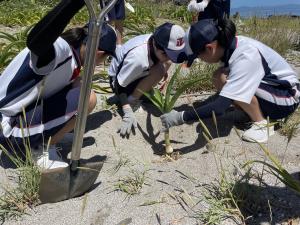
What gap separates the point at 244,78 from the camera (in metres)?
2.68

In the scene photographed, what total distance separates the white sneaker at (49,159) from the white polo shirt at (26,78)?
0.90 ft

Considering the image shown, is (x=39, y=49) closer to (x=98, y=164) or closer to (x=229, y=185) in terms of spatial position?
(x=98, y=164)

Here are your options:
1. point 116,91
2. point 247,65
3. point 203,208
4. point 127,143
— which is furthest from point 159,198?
point 116,91

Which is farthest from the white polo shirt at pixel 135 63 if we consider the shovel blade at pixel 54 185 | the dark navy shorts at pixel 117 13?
the dark navy shorts at pixel 117 13

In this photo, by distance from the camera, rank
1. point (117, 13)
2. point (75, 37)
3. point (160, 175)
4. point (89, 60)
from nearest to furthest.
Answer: point (89, 60) < point (160, 175) < point (75, 37) < point (117, 13)

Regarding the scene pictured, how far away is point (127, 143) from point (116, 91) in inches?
19.3

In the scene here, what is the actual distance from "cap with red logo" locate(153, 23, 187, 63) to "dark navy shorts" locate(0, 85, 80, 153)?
0.70 meters

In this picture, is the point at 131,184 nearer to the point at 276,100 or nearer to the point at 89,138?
the point at 89,138

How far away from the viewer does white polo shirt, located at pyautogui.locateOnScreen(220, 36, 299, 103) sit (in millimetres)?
2672

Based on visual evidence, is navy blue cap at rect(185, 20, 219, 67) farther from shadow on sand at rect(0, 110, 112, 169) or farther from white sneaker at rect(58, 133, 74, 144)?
white sneaker at rect(58, 133, 74, 144)

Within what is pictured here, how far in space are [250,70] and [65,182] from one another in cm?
130

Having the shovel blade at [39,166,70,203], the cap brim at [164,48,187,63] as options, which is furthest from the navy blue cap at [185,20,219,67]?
the shovel blade at [39,166,70,203]

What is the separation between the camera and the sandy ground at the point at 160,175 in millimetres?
1992

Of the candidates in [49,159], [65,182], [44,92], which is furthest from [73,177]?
[44,92]
